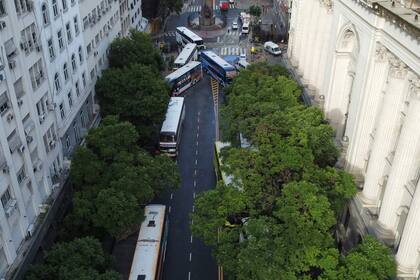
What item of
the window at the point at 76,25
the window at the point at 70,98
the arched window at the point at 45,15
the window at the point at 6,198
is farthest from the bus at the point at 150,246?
the window at the point at 76,25

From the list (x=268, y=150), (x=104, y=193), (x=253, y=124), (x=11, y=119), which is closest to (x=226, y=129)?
(x=253, y=124)

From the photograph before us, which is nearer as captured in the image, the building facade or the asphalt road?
the building facade

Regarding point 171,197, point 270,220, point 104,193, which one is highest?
point 270,220

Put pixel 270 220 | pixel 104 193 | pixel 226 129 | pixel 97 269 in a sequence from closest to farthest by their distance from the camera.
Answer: pixel 270 220 → pixel 97 269 → pixel 104 193 → pixel 226 129

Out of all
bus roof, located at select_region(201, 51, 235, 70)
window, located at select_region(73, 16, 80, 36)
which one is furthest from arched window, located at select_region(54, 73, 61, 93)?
bus roof, located at select_region(201, 51, 235, 70)

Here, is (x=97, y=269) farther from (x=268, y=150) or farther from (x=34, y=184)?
(x=268, y=150)

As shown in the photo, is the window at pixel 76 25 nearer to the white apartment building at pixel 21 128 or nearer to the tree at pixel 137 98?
the tree at pixel 137 98

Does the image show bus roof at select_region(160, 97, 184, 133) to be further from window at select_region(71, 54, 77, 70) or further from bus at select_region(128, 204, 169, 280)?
bus at select_region(128, 204, 169, 280)
